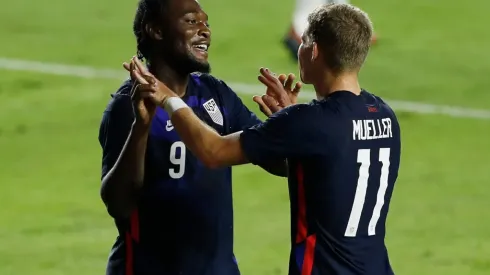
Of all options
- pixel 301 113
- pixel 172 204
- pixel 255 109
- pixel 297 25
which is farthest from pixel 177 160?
pixel 297 25

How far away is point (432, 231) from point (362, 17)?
555 centimetres

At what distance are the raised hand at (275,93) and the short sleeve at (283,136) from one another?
448 millimetres

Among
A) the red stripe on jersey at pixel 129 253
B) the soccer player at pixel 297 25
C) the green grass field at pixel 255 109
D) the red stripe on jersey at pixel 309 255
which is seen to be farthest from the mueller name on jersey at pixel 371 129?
the soccer player at pixel 297 25

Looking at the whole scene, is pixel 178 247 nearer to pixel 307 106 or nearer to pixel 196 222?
pixel 196 222

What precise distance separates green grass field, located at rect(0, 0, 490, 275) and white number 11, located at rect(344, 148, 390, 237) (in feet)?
13.9

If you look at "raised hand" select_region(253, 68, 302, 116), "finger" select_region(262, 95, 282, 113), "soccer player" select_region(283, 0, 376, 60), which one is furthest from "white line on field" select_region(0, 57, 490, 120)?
"finger" select_region(262, 95, 282, 113)

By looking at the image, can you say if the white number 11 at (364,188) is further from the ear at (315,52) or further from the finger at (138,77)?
the finger at (138,77)

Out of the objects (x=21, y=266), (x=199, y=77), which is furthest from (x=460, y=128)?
(x=199, y=77)

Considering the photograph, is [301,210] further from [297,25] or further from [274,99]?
[297,25]

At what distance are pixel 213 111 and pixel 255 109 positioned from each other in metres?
8.10

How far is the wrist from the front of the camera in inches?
193

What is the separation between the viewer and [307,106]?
4.83 m

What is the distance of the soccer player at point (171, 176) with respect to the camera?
5160 mm

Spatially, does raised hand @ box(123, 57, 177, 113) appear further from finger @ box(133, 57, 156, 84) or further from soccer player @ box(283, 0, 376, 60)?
soccer player @ box(283, 0, 376, 60)
